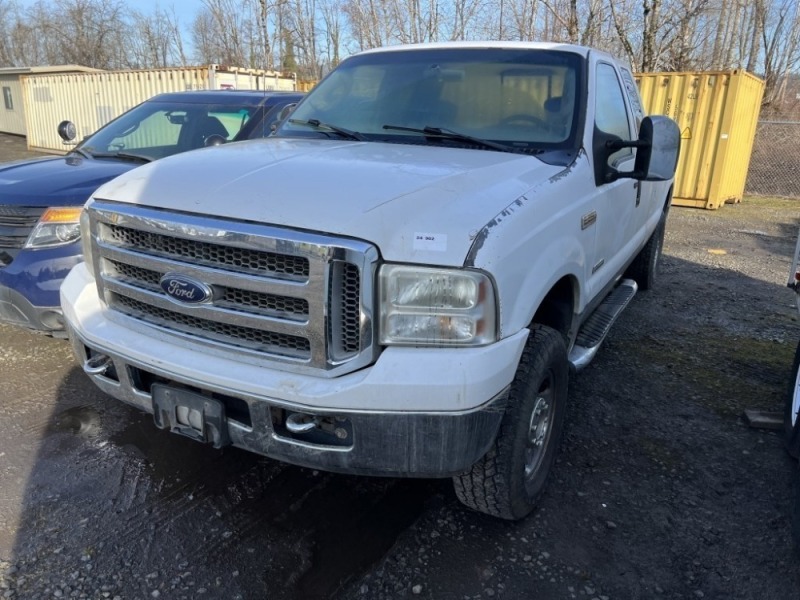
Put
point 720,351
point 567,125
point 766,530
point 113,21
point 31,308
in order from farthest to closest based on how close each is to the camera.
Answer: point 113,21 → point 720,351 → point 31,308 → point 567,125 → point 766,530

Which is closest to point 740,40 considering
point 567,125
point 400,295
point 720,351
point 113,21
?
point 720,351

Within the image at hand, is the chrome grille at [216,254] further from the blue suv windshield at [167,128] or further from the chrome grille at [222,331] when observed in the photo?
the blue suv windshield at [167,128]

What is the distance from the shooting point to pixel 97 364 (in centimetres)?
273

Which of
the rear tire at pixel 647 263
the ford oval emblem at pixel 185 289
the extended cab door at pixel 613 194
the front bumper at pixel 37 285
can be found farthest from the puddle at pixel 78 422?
the rear tire at pixel 647 263

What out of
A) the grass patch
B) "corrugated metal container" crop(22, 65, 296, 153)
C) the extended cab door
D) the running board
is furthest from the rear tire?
"corrugated metal container" crop(22, 65, 296, 153)

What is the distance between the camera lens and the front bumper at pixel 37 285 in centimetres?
367

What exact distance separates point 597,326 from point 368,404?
223 cm

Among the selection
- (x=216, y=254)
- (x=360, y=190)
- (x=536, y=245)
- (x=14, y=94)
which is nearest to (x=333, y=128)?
(x=360, y=190)

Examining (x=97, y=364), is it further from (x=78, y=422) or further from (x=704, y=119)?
(x=704, y=119)

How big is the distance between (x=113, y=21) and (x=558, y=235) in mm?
46651

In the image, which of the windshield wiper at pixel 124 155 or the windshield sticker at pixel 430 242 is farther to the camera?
the windshield wiper at pixel 124 155

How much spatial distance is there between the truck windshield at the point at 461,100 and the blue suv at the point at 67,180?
1.09 m

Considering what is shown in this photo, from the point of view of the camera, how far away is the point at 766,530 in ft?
9.18

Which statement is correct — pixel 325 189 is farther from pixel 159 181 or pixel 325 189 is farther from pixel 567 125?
pixel 567 125
